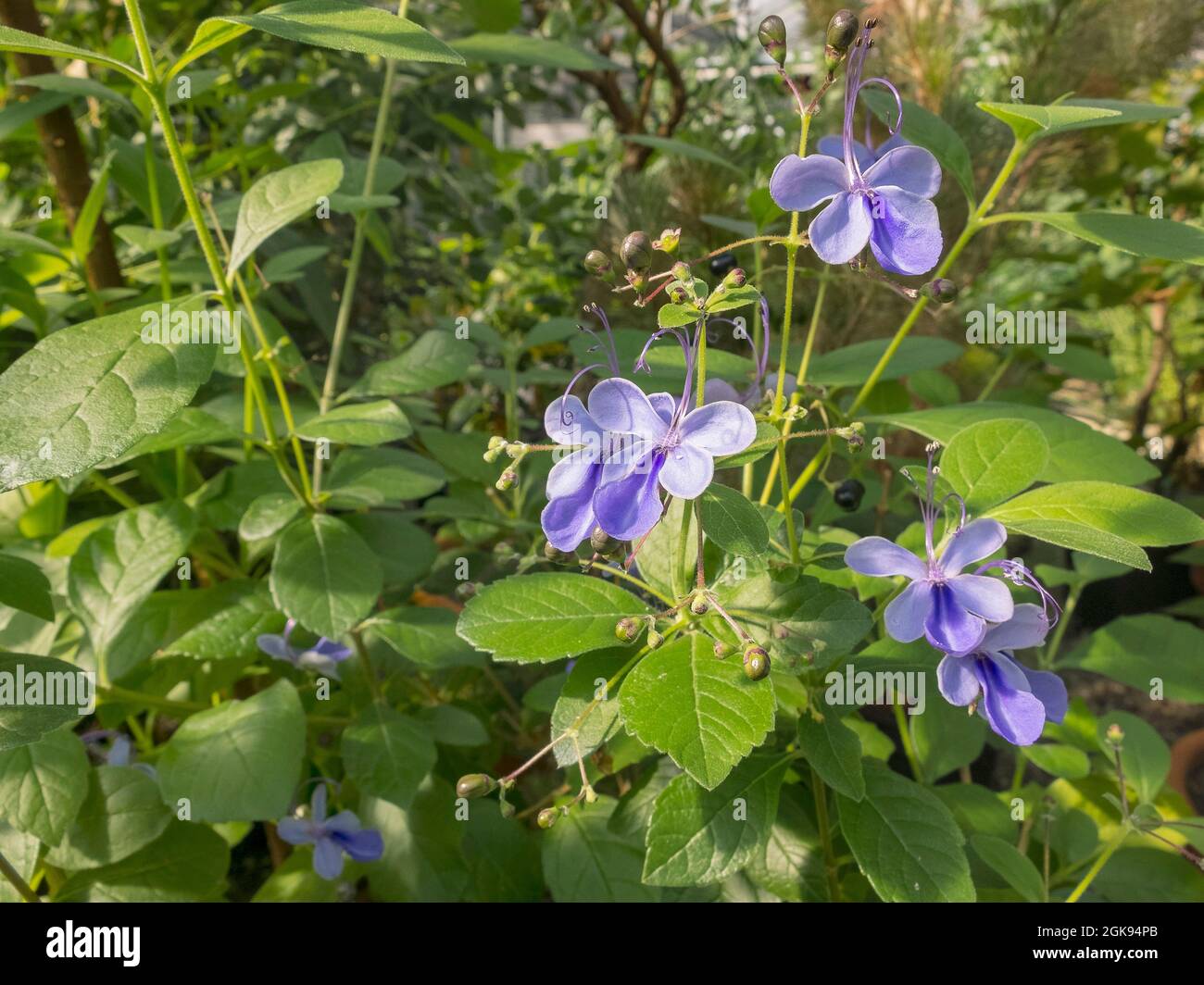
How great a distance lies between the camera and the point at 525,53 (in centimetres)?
105

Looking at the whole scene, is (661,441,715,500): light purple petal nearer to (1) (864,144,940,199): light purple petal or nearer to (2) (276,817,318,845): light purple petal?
(1) (864,144,940,199): light purple petal

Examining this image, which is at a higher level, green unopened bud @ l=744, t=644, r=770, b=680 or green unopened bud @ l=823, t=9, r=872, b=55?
green unopened bud @ l=823, t=9, r=872, b=55

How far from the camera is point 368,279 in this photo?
2029 millimetres

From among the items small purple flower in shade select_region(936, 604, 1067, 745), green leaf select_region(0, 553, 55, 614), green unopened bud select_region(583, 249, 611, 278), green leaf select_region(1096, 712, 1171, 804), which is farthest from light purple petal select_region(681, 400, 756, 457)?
green leaf select_region(1096, 712, 1171, 804)

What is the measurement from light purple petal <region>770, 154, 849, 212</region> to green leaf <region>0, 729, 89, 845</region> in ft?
2.35

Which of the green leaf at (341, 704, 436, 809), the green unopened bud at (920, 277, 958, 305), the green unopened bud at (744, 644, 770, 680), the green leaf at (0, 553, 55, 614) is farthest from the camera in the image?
the green leaf at (341, 704, 436, 809)

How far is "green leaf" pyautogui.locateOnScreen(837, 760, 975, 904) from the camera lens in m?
0.67

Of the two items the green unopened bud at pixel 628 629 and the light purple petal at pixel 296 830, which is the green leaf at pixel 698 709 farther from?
the light purple petal at pixel 296 830

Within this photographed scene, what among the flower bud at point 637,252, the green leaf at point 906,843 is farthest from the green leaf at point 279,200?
the green leaf at point 906,843

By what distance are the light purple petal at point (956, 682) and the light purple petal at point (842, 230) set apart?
28 centimetres

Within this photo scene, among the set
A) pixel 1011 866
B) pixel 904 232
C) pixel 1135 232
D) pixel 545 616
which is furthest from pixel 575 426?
pixel 1011 866

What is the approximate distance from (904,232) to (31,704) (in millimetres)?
716
